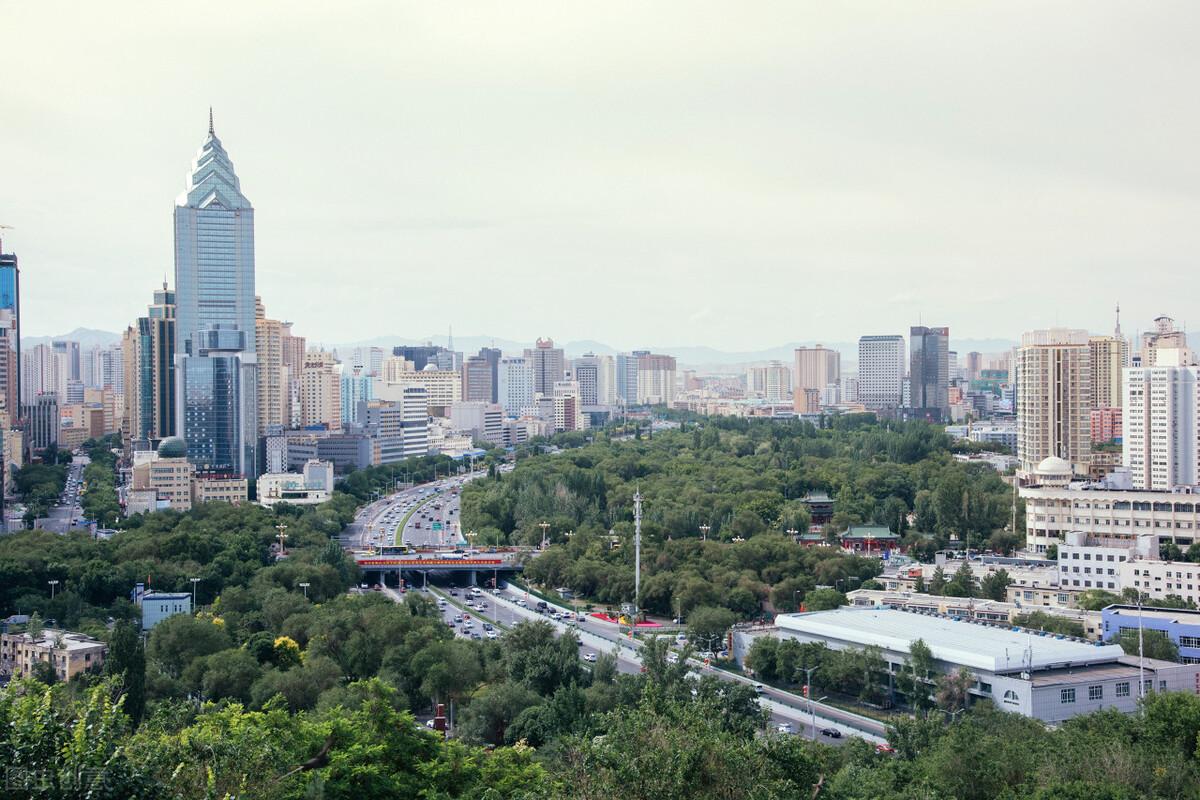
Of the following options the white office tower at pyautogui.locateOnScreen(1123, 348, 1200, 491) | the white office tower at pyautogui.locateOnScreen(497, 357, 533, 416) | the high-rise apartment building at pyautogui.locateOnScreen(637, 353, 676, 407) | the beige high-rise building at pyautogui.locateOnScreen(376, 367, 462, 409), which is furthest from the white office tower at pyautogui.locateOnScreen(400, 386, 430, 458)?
the high-rise apartment building at pyautogui.locateOnScreen(637, 353, 676, 407)

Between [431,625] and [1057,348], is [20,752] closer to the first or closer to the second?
A: [431,625]

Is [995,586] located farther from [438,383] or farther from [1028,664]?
[438,383]

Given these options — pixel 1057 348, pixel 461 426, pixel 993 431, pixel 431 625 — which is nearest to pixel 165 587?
pixel 431 625

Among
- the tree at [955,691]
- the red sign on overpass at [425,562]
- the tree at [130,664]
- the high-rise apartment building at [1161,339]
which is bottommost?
the red sign on overpass at [425,562]

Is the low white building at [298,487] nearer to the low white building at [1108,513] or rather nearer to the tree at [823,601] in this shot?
the low white building at [1108,513]

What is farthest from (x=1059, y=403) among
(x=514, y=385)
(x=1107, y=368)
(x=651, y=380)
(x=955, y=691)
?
(x=651, y=380)

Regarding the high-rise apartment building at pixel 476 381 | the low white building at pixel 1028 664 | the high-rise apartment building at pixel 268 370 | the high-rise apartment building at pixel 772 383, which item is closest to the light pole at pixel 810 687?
the low white building at pixel 1028 664
